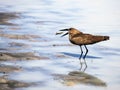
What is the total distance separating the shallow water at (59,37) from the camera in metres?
10.7

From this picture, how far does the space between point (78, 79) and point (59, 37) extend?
5874 mm

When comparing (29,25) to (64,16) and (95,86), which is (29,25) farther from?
(95,86)

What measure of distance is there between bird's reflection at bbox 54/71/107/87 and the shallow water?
0.49 ft

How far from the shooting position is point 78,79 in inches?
412

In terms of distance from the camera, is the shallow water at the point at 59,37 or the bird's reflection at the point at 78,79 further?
the shallow water at the point at 59,37

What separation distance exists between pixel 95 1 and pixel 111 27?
29.3 ft

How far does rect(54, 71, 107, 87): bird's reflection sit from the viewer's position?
1012cm

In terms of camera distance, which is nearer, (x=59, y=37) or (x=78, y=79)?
(x=78, y=79)

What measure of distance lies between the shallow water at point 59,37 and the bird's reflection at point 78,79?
149 mm

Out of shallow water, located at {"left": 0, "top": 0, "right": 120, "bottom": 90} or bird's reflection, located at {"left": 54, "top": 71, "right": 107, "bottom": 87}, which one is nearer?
bird's reflection, located at {"left": 54, "top": 71, "right": 107, "bottom": 87}

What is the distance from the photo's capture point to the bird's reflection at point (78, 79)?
10117 millimetres

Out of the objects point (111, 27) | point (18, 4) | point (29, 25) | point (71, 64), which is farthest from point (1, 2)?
point (71, 64)

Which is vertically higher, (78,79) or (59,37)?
(59,37)

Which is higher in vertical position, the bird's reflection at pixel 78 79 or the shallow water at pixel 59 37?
the shallow water at pixel 59 37
